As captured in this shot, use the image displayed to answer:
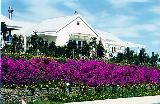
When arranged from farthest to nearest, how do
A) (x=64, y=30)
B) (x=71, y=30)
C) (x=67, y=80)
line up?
(x=71, y=30) < (x=64, y=30) < (x=67, y=80)

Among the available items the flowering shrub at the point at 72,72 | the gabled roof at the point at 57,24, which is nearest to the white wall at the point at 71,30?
the gabled roof at the point at 57,24

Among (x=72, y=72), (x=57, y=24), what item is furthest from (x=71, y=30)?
A: (x=72, y=72)

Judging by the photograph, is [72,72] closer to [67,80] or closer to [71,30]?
[67,80]

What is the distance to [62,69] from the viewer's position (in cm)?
2083

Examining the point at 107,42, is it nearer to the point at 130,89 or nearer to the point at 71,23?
the point at 71,23

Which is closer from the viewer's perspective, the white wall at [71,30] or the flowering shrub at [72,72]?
the flowering shrub at [72,72]

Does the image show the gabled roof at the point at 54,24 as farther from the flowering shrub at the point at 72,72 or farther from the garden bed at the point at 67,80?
the garden bed at the point at 67,80

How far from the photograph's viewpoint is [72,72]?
21281 mm

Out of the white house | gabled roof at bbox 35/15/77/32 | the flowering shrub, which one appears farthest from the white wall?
the flowering shrub

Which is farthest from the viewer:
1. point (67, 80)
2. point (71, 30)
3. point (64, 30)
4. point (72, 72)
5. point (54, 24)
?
point (54, 24)

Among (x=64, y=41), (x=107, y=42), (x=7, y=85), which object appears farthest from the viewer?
(x=107, y=42)

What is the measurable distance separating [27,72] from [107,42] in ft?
83.0

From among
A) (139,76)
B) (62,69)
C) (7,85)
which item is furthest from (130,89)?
(7,85)

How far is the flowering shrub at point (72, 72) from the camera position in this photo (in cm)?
1820
